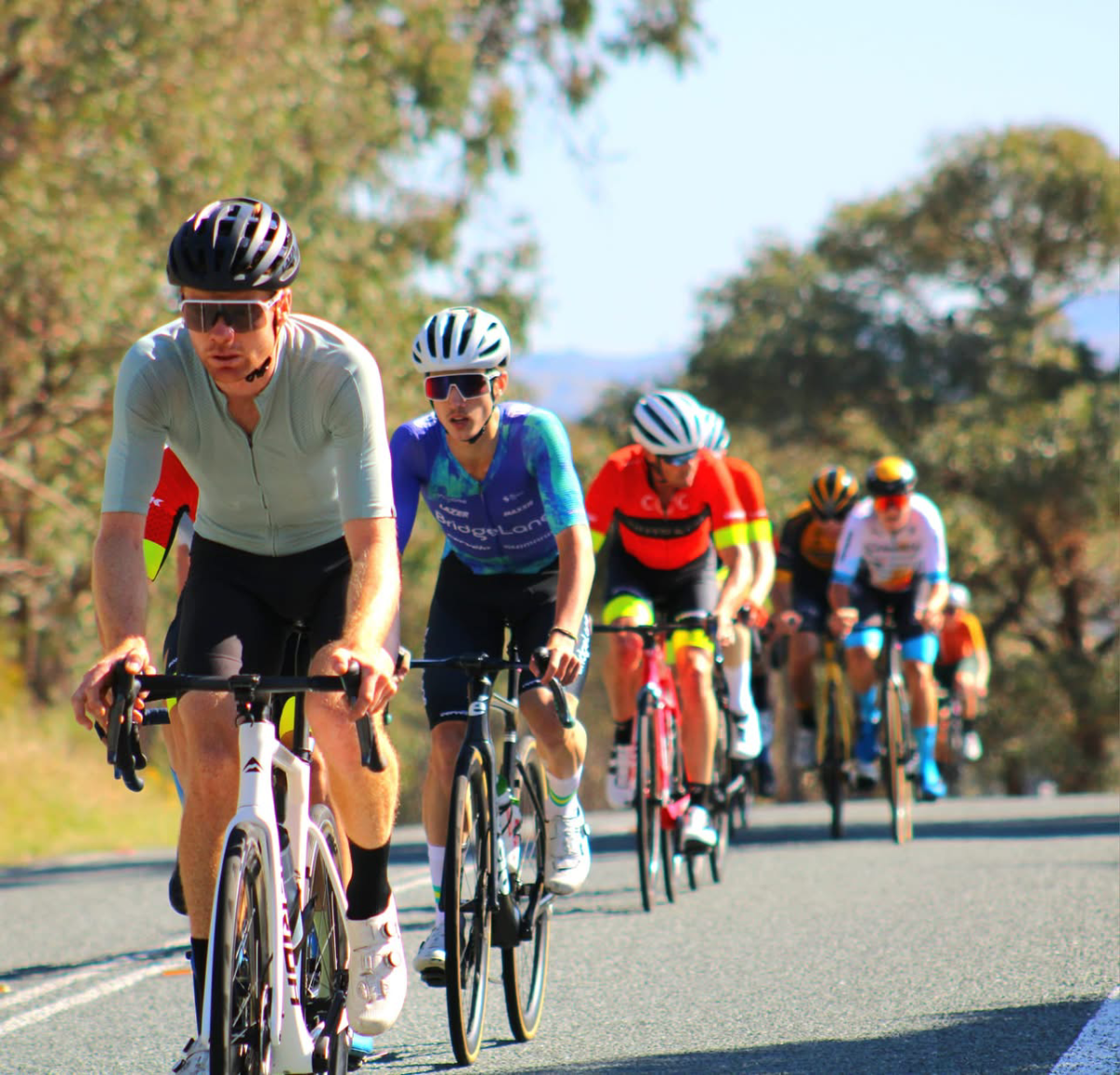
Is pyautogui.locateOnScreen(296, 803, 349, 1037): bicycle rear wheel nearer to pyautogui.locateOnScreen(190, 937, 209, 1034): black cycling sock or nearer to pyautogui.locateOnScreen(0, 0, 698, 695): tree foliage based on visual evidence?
pyautogui.locateOnScreen(190, 937, 209, 1034): black cycling sock

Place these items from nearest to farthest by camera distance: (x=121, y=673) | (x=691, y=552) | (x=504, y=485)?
(x=121, y=673), (x=504, y=485), (x=691, y=552)

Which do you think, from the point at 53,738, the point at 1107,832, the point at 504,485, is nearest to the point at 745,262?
the point at 53,738

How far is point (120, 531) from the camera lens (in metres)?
4.32

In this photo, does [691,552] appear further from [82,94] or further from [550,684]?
[82,94]

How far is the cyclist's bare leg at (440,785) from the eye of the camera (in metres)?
5.83

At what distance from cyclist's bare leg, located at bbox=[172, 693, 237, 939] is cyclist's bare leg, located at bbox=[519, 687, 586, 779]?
2020 mm

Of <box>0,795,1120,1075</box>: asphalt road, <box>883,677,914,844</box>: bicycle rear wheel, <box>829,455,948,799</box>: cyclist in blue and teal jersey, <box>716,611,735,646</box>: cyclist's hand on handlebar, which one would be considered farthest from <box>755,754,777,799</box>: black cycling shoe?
<box>716,611,735,646</box>: cyclist's hand on handlebar

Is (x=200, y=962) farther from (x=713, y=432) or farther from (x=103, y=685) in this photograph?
(x=713, y=432)

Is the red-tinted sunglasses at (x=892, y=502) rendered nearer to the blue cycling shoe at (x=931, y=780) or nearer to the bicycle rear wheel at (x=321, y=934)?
the blue cycling shoe at (x=931, y=780)

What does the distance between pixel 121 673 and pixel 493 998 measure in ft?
9.91

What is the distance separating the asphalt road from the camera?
5.31m

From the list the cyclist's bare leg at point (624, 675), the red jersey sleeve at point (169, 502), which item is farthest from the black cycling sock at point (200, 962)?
the cyclist's bare leg at point (624, 675)

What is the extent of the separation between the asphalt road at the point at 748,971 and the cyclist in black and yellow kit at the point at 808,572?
6.63 feet

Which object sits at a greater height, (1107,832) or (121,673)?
(121,673)
